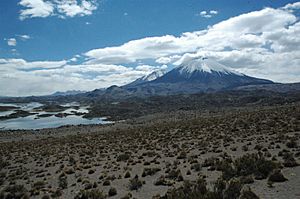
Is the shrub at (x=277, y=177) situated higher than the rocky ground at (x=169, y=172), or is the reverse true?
the shrub at (x=277, y=177)

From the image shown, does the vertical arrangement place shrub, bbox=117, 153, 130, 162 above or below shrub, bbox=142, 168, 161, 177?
below

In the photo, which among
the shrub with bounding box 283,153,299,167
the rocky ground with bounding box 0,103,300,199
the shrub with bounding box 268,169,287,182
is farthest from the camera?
the shrub with bounding box 283,153,299,167

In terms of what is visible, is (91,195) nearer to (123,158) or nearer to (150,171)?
(150,171)

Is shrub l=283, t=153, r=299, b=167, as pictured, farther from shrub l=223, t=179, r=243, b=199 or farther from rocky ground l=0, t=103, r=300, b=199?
shrub l=223, t=179, r=243, b=199

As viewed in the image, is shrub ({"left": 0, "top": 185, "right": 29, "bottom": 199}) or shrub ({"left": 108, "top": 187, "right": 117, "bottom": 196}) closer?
shrub ({"left": 108, "top": 187, "right": 117, "bottom": 196})

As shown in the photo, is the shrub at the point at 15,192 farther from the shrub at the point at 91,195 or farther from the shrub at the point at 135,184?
the shrub at the point at 135,184

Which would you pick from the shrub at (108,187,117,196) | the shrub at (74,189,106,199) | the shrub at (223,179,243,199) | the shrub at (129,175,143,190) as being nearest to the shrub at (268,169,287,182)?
the shrub at (223,179,243,199)

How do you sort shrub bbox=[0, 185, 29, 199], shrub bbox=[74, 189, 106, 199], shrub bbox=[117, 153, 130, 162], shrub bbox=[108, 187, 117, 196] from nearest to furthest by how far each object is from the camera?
shrub bbox=[74, 189, 106, 199], shrub bbox=[108, 187, 117, 196], shrub bbox=[0, 185, 29, 199], shrub bbox=[117, 153, 130, 162]

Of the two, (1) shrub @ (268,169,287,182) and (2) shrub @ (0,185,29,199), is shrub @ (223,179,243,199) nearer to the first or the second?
(1) shrub @ (268,169,287,182)

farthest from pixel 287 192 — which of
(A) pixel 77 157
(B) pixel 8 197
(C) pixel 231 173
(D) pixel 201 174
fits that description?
(A) pixel 77 157

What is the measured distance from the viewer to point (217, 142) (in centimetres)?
2708

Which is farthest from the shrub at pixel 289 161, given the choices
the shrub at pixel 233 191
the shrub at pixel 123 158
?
the shrub at pixel 123 158

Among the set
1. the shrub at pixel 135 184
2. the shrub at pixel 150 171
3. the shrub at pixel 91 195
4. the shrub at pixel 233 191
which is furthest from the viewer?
the shrub at pixel 150 171

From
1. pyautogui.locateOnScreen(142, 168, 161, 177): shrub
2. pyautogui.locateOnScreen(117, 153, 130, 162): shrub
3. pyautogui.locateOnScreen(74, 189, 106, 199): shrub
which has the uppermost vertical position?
pyautogui.locateOnScreen(74, 189, 106, 199): shrub
